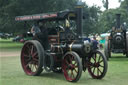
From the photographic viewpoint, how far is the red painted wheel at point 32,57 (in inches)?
334

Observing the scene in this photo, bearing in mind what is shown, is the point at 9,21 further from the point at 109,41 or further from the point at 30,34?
the point at 30,34

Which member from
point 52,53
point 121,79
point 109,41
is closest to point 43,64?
point 52,53

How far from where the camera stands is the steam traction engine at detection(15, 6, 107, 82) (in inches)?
310

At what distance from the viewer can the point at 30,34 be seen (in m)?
9.43

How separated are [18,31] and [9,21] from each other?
6.20ft

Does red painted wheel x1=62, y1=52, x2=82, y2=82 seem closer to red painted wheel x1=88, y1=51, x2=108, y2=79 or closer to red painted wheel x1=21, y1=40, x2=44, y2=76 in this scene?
red painted wheel x1=88, y1=51, x2=108, y2=79

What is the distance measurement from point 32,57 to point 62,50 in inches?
48.6

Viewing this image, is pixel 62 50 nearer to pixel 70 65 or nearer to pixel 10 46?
pixel 70 65

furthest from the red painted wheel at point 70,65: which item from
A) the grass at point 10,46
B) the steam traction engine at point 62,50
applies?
the grass at point 10,46

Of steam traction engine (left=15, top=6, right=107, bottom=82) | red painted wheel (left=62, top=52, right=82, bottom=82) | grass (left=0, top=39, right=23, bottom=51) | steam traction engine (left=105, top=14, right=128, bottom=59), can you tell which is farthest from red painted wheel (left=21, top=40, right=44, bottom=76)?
grass (left=0, top=39, right=23, bottom=51)

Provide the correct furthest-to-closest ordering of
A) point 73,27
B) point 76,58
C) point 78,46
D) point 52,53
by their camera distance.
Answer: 1. point 73,27
2. point 52,53
3. point 78,46
4. point 76,58

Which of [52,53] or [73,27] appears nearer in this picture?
[52,53]

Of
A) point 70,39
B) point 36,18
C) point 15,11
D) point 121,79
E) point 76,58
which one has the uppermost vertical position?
point 15,11

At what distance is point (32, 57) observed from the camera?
29.5ft
